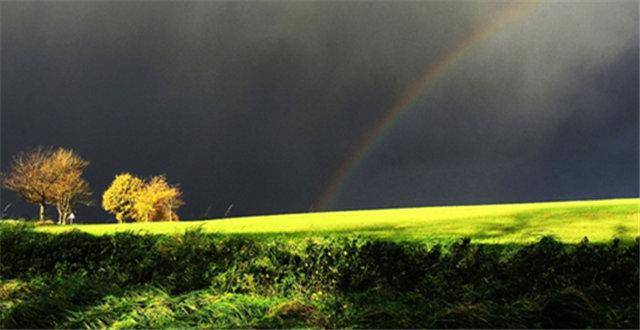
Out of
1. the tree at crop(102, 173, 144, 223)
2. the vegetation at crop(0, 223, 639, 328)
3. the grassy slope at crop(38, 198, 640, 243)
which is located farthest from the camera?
the tree at crop(102, 173, 144, 223)

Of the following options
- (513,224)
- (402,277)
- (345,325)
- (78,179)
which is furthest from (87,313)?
(78,179)


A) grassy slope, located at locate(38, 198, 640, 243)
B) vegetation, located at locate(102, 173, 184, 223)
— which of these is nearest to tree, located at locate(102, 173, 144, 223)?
vegetation, located at locate(102, 173, 184, 223)

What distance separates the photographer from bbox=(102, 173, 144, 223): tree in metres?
54.8

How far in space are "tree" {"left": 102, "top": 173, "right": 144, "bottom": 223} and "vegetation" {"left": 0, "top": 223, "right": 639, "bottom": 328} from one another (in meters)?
44.8

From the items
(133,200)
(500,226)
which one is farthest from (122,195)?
(500,226)

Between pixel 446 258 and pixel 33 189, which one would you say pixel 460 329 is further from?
pixel 33 189

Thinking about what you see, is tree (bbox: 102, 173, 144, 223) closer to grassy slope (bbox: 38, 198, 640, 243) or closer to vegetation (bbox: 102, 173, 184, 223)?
vegetation (bbox: 102, 173, 184, 223)

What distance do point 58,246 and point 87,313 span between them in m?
4.55

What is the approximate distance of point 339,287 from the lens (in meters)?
9.58

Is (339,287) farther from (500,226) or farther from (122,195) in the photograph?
(122,195)

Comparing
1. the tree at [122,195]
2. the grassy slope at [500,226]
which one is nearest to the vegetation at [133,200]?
the tree at [122,195]

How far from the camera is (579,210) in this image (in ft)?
55.7

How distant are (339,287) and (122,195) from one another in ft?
162

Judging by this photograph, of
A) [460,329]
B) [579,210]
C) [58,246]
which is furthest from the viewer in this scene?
[579,210]
